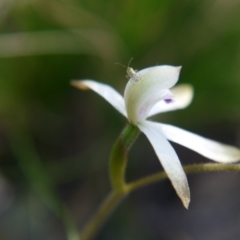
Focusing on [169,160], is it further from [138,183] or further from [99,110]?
[99,110]

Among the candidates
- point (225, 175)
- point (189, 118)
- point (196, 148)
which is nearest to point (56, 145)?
point (189, 118)

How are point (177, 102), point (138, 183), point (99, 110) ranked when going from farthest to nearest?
point (99, 110), point (177, 102), point (138, 183)

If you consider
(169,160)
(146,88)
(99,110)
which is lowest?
(169,160)

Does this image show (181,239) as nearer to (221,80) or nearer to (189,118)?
(189,118)

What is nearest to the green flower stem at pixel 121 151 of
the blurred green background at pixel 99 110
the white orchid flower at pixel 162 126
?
the white orchid flower at pixel 162 126

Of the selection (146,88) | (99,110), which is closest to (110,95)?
(146,88)

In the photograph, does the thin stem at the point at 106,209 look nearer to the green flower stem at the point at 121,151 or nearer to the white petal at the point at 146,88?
the green flower stem at the point at 121,151
